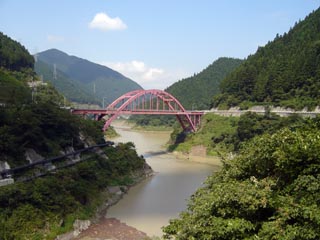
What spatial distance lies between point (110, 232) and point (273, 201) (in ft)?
36.9

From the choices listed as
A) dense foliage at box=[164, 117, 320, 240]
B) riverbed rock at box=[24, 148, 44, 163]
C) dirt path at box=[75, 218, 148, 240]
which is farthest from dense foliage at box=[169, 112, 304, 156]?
dense foliage at box=[164, 117, 320, 240]

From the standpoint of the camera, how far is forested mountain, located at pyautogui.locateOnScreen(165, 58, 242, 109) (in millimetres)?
79094

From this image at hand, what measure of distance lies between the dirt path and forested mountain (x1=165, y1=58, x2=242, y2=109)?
5737 cm

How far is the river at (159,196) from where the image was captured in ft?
61.0

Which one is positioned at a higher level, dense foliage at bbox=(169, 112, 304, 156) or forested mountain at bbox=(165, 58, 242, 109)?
forested mountain at bbox=(165, 58, 242, 109)

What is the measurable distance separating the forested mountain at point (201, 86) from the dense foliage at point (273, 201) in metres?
66.4

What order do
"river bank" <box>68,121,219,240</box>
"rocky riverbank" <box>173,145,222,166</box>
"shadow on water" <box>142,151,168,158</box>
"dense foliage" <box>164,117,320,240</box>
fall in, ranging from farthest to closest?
"shadow on water" <box>142,151,168,158</box>
"rocky riverbank" <box>173,145,222,166</box>
"river bank" <box>68,121,219,240</box>
"dense foliage" <box>164,117,320,240</box>

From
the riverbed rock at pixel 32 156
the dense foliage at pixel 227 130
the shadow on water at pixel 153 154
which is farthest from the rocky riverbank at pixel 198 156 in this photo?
the riverbed rock at pixel 32 156

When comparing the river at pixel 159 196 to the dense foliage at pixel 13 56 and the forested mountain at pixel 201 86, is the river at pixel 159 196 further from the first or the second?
the forested mountain at pixel 201 86

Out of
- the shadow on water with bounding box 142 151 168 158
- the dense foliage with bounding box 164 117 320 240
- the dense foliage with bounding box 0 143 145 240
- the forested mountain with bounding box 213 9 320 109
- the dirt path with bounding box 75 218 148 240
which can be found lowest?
the dirt path with bounding box 75 218 148 240

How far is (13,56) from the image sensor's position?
45188 millimetres

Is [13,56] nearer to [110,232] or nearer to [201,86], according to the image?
[110,232]

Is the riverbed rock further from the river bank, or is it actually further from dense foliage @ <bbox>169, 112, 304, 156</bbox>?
dense foliage @ <bbox>169, 112, 304, 156</bbox>

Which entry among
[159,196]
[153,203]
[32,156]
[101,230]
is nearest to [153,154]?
[159,196]
